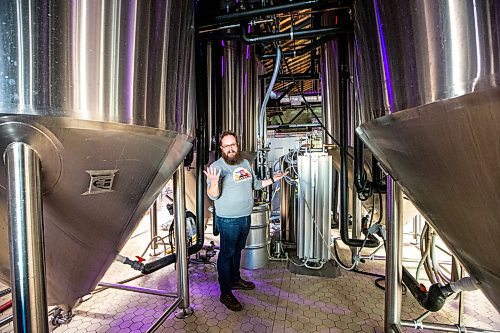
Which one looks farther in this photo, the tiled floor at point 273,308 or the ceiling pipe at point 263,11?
the tiled floor at point 273,308

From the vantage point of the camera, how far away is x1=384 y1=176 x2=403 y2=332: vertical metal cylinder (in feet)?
4.09

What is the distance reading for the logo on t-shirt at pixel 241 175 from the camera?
1693 millimetres

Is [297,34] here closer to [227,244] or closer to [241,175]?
[241,175]

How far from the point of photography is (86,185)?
67 cm

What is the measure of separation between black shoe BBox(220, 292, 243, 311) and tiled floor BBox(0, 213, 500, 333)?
3 cm

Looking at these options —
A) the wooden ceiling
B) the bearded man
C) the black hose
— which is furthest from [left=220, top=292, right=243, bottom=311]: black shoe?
the wooden ceiling

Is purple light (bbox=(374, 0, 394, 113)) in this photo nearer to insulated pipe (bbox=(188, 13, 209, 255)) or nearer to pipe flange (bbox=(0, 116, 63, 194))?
pipe flange (bbox=(0, 116, 63, 194))

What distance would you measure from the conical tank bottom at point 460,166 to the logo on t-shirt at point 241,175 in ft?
3.56

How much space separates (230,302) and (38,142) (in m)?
1.47

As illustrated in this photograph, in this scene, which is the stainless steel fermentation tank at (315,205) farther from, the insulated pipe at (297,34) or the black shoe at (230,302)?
the insulated pipe at (297,34)

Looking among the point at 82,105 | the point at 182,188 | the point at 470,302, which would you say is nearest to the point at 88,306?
the point at 182,188

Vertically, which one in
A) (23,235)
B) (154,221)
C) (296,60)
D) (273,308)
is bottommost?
(273,308)

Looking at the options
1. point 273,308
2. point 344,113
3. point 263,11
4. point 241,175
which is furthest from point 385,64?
point 273,308

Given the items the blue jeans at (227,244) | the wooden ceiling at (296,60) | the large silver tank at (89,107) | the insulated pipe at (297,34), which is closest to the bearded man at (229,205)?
the blue jeans at (227,244)
